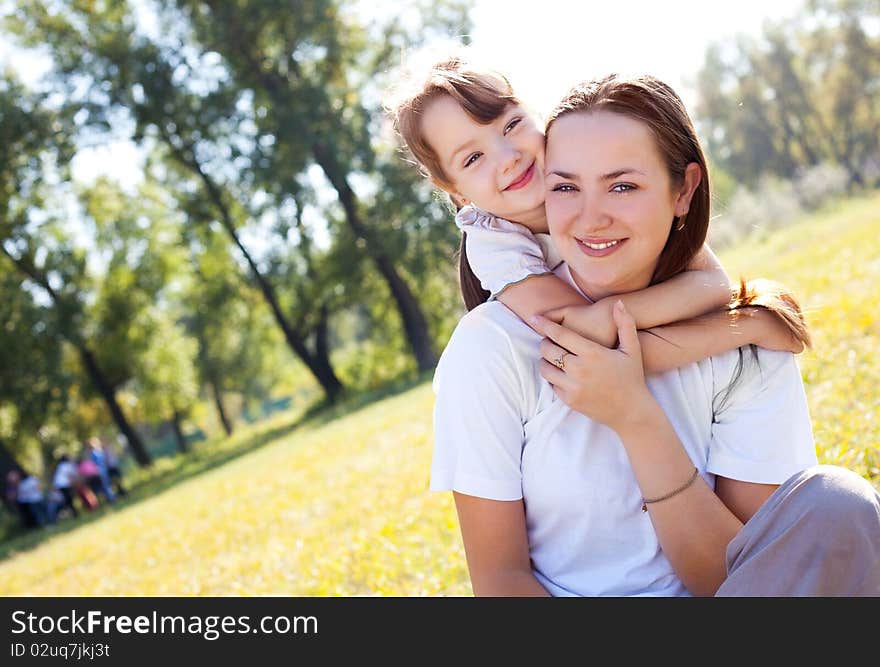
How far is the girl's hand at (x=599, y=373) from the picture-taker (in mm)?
2537

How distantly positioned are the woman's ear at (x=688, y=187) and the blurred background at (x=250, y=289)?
28 cm

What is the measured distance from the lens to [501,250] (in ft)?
10.5

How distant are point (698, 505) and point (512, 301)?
2.83 ft

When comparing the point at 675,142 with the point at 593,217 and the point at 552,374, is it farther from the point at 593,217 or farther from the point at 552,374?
the point at 552,374

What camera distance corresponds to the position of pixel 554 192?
2.82 m

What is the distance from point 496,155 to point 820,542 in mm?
1945

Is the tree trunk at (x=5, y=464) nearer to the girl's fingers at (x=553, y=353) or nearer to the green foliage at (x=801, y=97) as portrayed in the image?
the girl's fingers at (x=553, y=353)

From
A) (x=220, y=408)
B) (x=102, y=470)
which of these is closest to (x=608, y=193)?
(x=102, y=470)

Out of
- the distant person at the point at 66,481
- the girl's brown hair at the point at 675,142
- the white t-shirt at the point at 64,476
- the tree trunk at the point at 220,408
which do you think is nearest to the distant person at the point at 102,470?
the distant person at the point at 66,481

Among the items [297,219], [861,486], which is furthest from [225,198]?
[861,486]

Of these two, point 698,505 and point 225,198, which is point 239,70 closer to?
point 225,198

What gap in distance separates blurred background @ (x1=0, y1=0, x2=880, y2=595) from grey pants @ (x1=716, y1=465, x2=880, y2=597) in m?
1.40

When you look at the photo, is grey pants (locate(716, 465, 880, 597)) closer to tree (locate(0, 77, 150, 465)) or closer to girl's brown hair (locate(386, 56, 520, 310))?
girl's brown hair (locate(386, 56, 520, 310))
